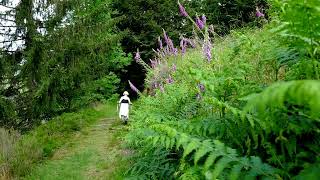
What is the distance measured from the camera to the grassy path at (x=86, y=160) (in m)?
8.25

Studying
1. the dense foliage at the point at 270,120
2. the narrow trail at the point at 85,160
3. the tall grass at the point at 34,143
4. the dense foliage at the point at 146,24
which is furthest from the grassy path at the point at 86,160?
the dense foliage at the point at 146,24

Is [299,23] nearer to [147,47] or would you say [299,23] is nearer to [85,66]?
[85,66]

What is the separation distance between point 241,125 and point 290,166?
501 millimetres

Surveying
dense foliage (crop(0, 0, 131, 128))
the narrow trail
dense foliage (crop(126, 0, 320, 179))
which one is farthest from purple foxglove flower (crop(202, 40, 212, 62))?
dense foliage (crop(0, 0, 131, 128))

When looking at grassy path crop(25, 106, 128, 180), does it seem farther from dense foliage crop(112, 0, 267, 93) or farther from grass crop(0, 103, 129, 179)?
dense foliage crop(112, 0, 267, 93)

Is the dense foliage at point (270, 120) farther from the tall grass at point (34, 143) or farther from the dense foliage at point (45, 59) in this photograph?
the dense foliage at point (45, 59)

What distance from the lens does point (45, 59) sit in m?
13.0

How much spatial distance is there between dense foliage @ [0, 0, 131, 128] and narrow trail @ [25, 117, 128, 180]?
5.50 ft

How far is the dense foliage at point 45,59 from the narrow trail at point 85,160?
168 cm

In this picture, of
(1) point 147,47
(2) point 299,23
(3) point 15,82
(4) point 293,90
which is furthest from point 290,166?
(1) point 147,47

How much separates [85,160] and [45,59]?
4.54 m

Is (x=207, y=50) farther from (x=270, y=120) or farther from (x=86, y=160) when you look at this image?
(x=86, y=160)

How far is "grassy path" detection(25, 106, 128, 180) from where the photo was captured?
8.25 m

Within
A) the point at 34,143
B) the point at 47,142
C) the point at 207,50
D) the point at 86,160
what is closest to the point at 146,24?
the point at 47,142
